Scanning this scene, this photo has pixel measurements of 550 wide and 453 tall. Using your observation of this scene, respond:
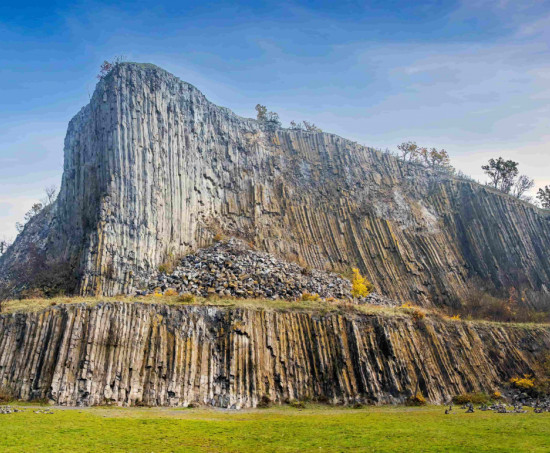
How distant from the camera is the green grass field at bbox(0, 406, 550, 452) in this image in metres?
14.3

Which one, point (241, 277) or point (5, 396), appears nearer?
point (5, 396)

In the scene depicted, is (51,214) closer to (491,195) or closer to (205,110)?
(205,110)

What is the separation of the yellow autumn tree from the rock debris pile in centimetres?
55

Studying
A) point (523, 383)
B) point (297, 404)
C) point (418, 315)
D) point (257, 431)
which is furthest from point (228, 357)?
point (523, 383)

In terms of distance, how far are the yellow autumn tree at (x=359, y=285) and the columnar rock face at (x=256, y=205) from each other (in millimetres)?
1327

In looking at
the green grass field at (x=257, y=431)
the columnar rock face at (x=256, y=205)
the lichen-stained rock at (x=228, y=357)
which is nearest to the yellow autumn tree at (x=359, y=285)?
the columnar rock face at (x=256, y=205)

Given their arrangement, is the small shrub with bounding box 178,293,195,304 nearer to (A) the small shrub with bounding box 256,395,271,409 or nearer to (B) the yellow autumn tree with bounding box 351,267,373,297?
(A) the small shrub with bounding box 256,395,271,409

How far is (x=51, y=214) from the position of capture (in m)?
48.7

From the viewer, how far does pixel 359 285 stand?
4150 centimetres

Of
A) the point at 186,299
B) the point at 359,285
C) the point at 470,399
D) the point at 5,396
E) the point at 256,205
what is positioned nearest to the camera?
the point at 5,396

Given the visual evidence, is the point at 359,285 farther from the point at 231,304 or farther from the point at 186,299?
the point at 186,299

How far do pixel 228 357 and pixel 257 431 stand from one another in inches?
335

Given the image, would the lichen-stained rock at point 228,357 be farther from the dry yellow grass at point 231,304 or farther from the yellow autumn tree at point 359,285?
the yellow autumn tree at point 359,285

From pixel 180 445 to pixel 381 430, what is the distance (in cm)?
785
